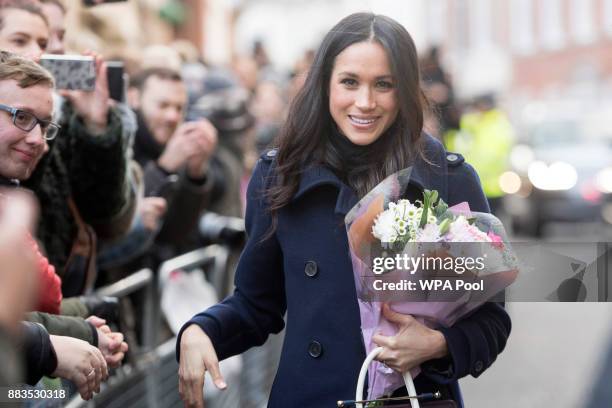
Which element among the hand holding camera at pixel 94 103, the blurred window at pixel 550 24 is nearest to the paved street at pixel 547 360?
the hand holding camera at pixel 94 103

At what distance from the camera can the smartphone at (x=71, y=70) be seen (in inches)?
164

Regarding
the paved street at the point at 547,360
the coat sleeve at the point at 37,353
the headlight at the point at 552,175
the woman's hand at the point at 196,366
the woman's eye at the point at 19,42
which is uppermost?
the woman's eye at the point at 19,42

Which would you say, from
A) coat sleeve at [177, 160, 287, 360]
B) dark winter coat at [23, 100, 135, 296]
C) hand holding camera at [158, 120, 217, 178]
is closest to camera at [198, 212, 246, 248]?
hand holding camera at [158, 120, 217, 178]

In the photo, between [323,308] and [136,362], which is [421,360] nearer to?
[323,308]

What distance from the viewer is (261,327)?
3.74 metres

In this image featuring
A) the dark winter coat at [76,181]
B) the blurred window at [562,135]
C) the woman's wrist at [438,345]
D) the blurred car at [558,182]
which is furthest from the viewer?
the blurred window at [562,135]

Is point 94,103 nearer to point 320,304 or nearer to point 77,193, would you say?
point 77,193

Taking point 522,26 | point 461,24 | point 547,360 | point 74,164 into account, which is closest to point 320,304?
point 74,164

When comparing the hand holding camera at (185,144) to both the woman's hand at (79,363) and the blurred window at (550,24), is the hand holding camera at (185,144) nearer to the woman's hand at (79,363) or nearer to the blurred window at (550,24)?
the woman's hand at (79,363)

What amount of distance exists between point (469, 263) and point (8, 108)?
4.17 feet

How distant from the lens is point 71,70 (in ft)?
13.8

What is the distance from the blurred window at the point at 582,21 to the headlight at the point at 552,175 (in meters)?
37.7

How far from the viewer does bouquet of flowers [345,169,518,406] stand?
3.20m

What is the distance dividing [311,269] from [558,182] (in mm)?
15761
